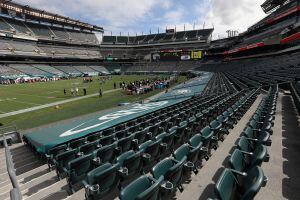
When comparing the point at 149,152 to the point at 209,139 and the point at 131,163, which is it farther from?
the point at 209,139

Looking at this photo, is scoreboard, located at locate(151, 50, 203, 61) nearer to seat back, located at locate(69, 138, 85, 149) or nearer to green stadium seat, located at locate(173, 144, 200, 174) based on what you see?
seat back, located at locate(69, 138, 85, 149)

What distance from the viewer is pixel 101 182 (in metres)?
4.42

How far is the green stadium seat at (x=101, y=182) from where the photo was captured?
13.8ft

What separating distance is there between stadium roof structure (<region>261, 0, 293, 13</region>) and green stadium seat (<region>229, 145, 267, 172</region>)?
66.5 m

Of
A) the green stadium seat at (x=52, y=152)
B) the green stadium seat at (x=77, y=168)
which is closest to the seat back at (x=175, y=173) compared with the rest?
the green stadium seat at (x=77, y=168)

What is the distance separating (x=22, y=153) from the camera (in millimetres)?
10094

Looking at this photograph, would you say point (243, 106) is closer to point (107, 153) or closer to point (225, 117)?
point (225, 117)

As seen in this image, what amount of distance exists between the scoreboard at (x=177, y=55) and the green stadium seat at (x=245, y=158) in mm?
75092

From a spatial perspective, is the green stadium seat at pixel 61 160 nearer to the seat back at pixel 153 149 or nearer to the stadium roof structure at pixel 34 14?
the seat back at pixel 153 149

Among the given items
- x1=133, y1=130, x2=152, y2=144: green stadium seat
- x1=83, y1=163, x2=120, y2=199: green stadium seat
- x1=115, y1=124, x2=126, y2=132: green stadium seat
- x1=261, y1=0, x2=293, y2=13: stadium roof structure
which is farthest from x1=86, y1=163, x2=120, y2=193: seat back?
x1=261, y1=0, x2=293, y2=13: stadium roof structure

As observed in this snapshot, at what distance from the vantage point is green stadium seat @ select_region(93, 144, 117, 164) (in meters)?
5.97

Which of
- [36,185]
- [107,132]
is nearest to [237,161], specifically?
[36,185]

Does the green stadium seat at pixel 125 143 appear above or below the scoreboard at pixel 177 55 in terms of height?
below

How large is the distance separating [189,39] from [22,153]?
3980 inches
